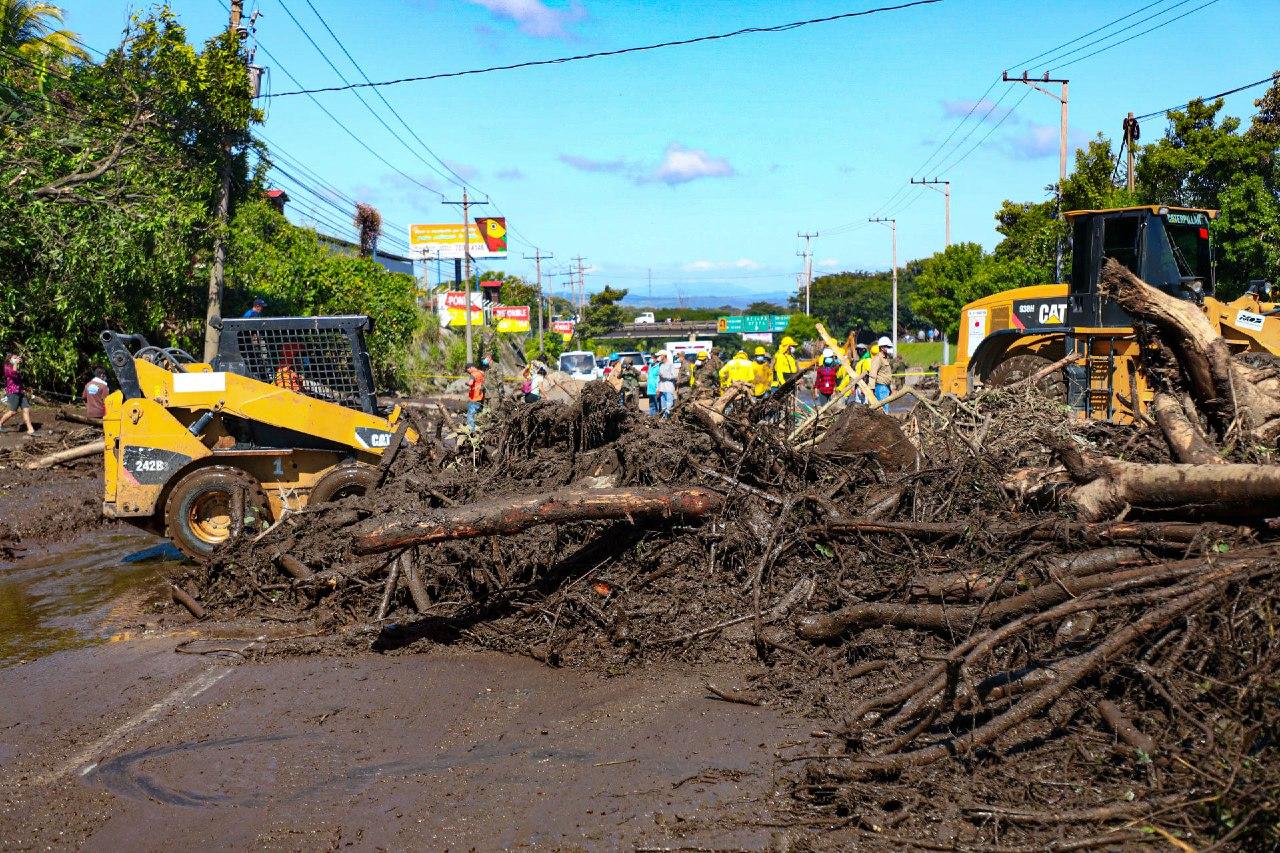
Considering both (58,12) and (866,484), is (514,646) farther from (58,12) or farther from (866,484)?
(58,12)

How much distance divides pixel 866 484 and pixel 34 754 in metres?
5.45

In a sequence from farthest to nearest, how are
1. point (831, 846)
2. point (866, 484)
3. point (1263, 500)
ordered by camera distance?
point (866, 484)
point (1263, 500)
point (831, 846)

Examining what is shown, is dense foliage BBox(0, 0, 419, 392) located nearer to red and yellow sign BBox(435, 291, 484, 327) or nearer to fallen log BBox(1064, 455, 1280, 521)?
fallen log BBox(1064, 455, 1280, 521)

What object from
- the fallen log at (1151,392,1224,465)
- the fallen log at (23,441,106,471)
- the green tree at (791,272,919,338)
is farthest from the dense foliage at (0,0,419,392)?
the green tree at (791,272,919,338)

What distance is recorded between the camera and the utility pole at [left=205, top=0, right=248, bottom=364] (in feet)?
73.5

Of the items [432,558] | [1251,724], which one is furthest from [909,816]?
[432,558]

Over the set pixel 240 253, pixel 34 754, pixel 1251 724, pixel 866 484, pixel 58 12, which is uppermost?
pixel 58 12

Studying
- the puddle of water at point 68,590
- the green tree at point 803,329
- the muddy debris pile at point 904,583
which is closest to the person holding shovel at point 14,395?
the puddle of water at point 68,590

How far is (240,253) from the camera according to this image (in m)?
24.0

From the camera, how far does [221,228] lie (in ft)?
73.7

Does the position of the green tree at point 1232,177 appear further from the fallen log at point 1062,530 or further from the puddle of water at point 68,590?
the puddle of water at point 68,590

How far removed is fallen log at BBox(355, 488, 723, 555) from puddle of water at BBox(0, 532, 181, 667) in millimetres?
3060

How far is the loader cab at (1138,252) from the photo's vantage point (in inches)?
524

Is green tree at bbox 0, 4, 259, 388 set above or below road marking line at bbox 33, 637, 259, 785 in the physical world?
above
